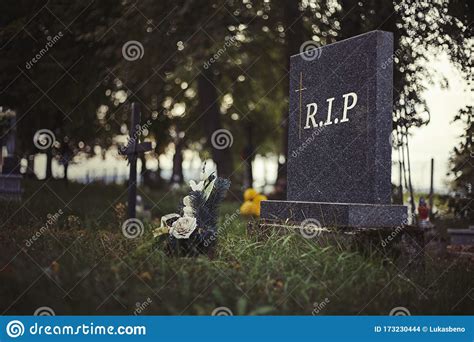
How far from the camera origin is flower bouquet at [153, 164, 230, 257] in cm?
591

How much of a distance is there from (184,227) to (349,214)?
162cm

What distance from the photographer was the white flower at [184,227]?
5.88 metres

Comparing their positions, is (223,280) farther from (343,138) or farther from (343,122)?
(343,122)

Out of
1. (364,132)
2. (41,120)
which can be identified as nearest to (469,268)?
(364,132)

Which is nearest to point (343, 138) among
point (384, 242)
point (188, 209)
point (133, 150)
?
point (384, 242)

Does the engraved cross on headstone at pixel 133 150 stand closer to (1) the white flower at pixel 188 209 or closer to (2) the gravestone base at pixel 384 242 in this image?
(1) the white flower at pixel 188 209

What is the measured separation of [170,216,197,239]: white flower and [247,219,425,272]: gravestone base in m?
1.12

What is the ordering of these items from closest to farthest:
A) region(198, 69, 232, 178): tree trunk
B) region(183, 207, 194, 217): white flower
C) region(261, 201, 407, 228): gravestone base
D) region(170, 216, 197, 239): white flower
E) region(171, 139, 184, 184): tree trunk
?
region(170, 216, 197, 239): white flower → region(261, 201, 407, 228): gravestone base → region(183, 207, 194, 217): white flower → region(198, 69, 232, 178): tree trunk → region(171, 139, 184, 184): tree trunk

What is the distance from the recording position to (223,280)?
16.3ft

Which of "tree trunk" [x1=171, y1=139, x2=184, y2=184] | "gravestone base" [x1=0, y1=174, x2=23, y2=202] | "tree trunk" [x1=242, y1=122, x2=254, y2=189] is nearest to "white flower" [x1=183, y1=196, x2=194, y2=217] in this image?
"gravestone base" [x1=0, y1=174, x2=23, y2=202]

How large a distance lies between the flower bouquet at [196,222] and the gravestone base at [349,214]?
912 millimetres

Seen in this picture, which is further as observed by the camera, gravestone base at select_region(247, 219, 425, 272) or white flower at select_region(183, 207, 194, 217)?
white flower at select_region(183, 207, 194, 217)

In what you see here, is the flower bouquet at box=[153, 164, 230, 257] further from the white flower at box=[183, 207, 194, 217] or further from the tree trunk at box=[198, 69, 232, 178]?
the tree trunk at box=[198, 69, 232, 178]

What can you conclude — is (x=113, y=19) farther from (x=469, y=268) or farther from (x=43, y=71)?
(x=469, y=268)
